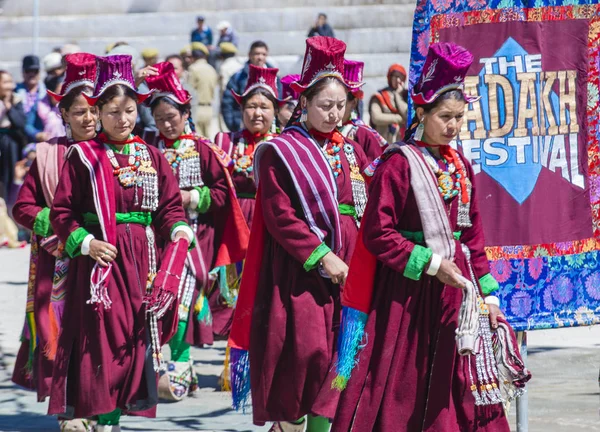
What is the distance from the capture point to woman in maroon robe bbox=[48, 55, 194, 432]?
630cm

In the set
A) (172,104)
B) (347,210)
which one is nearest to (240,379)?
(347,210)

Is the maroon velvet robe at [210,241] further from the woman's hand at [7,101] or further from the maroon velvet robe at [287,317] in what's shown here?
the woman's hand at [7,101]

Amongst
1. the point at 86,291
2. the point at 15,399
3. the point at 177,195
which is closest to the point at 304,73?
the point at 177,195

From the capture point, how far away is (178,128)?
841 cm

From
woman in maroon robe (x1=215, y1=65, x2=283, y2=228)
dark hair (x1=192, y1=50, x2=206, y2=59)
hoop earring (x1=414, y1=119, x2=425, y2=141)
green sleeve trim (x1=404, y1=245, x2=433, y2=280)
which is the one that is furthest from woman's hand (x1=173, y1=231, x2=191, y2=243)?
dark hair (x1=192, y1=50, x2=206, y2=59)

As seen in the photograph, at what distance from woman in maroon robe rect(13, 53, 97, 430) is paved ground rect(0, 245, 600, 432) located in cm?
36

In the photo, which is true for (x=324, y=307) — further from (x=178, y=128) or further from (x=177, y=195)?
(x=178, y=128)

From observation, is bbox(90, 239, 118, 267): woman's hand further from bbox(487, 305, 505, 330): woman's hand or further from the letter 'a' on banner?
bbox(487, 305, 505, 330): woman's hand

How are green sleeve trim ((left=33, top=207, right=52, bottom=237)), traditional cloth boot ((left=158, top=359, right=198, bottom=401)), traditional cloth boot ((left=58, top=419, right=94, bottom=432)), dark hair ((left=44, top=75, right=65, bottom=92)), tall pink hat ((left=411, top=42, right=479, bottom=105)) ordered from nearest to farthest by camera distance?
tall pink hat ((left=411, top=42, right=479, bottom=105)) < traditional cloth boot ((left=58, top=419, right=94, bottom=432)) < green sleeve trim ((left=33, top=207, right=52, bottom=237)) < traditional cloth boot ((left=158, top=359, right=198, bottom=401)) < dark hair ((left=44, top=75, right=65, bottom=92))

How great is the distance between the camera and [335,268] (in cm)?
589

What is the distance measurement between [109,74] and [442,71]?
1.84m

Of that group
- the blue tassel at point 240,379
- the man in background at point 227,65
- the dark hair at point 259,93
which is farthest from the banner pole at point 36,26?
the blue tassel at point 240,379

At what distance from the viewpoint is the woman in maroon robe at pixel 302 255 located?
6.02 meters

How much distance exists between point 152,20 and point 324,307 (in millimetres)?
19481
